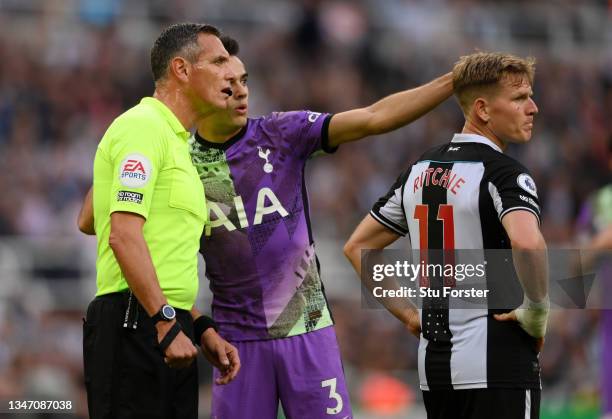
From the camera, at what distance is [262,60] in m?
17.8

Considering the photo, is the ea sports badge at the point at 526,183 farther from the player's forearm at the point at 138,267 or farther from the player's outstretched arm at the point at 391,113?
the player's forearm at the point at 138,267

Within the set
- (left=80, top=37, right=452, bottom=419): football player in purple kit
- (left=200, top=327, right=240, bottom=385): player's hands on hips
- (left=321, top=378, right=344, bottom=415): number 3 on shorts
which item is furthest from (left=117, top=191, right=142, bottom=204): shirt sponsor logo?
(left=321, top=378, right=344, bottom=415): number 3 on shorts

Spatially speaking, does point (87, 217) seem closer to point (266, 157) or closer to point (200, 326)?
point (200, 326)

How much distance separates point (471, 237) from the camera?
5.78 m

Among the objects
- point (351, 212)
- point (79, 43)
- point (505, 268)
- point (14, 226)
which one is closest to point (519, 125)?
point (505, 268)

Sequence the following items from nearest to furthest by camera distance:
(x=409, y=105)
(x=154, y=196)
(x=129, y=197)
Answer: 1. (x=129, y=197)
2. (x=154, y=196)
3. (x=409, y=105)

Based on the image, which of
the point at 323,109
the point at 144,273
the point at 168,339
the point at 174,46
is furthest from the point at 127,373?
the point at 323,109

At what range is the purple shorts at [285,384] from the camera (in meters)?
6.53

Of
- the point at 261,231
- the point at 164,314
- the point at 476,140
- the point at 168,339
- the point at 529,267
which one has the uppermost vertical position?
the point at 476,140

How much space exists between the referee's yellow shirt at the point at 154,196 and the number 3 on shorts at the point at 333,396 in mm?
1271

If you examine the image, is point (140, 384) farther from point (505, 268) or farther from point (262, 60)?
point (262, 60)

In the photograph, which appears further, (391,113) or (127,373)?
(391,113)

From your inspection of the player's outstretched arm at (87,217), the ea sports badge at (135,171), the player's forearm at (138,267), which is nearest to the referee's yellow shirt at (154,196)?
the ea sports badge at (135,171)

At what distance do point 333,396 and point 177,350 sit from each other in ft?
5.08
